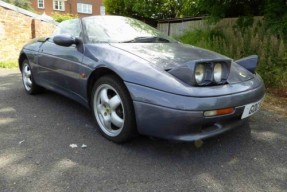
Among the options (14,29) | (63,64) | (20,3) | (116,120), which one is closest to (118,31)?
(63,64)

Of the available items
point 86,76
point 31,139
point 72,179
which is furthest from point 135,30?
point 72,179

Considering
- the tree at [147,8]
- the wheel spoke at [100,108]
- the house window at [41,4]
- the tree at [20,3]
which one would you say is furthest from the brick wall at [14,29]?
the house window at [41,4]

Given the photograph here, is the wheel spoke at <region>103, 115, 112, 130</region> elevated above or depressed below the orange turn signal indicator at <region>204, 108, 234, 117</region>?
below

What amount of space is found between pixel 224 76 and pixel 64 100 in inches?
110

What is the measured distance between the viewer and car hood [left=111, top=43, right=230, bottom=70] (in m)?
2.93

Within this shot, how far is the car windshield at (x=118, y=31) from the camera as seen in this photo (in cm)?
364

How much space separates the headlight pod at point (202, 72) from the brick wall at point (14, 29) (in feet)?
27.2

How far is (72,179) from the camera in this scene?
2.52 m

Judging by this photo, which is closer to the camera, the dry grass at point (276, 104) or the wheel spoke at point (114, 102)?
the wheel spoke at point (114, 102)

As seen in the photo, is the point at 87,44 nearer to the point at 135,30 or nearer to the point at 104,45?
the point at 104,45

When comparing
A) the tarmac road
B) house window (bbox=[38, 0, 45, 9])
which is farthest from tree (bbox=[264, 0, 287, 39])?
house window (bbox=[38, 0, 45, 9])

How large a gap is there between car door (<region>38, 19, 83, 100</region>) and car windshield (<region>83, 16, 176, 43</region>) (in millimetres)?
184

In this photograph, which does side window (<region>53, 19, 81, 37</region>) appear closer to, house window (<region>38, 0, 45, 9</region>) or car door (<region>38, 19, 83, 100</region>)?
car door (<region>38, 19, 83, 100</region>)

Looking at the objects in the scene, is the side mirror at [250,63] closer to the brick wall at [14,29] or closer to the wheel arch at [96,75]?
the wheel arch at [96,75]
